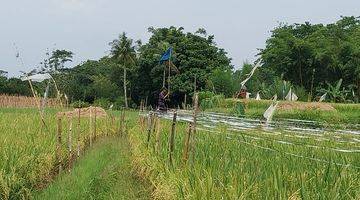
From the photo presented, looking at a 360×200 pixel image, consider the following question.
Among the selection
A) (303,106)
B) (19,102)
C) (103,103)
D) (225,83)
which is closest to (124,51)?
(103,103)

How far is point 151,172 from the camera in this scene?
873 centimetres

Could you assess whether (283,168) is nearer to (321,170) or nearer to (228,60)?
(321,170)

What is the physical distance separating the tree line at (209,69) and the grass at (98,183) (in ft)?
35.8

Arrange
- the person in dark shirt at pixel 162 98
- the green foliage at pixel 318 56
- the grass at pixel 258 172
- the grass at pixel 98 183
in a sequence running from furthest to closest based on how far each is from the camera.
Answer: the green foliage at pixel 318 56
the person in dark shirt at pixel 162 98
the grass at pixel 98 183
the grass at pixel 258 172

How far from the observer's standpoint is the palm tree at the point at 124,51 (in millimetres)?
50281

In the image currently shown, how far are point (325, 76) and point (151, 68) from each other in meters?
16.2

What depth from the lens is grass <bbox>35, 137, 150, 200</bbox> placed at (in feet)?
25.3

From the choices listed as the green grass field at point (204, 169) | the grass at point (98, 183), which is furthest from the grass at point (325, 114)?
the grass at point (98, 183)

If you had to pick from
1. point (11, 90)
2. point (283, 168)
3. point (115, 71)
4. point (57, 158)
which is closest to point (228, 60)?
point (115, 71)

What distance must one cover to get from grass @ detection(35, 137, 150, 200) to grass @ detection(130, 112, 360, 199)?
20.7 inches

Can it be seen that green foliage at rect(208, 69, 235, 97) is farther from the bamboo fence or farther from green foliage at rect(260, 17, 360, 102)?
the bamboo fence

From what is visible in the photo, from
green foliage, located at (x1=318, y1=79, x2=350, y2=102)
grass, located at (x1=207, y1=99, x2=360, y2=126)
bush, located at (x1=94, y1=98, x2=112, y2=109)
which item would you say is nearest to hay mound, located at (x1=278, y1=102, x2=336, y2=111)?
grass, located at (x1=207, y1=99, x2=360, y2=126)

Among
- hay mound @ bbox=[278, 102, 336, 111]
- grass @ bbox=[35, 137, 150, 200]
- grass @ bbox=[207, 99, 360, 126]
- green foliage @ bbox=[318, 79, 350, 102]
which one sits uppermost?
green foliage @ bbox=[318, 79, 350, 102]

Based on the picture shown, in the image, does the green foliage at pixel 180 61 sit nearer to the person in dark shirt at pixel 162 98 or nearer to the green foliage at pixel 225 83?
the green foliage at pixel 225 83
